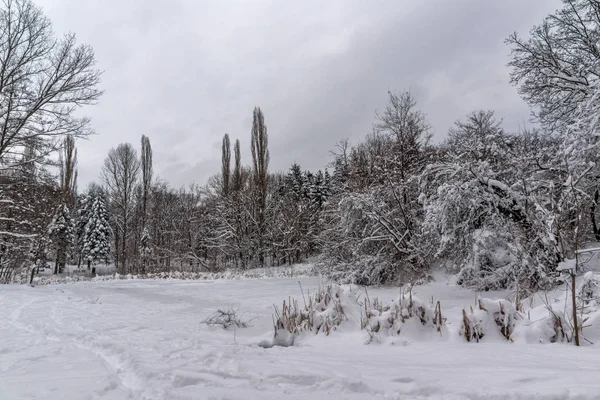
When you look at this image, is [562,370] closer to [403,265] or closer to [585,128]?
[585,128]

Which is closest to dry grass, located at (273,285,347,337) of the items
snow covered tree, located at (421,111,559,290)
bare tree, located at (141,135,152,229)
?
snow covered tree, located at (421,111,559,290)

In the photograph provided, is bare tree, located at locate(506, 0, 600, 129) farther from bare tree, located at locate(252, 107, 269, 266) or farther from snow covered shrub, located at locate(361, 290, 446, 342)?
bare tree, located at locate(252, 107, 269, 266)

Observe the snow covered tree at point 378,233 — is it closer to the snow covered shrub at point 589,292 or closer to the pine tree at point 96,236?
the snow covered shrub at point 589,292

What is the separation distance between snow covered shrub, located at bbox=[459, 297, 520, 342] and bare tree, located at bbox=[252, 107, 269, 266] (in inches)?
792

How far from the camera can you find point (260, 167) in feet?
78.5

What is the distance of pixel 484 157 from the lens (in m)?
9.09

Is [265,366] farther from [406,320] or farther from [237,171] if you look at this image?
[237,171]

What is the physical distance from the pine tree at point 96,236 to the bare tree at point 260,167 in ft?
72.3

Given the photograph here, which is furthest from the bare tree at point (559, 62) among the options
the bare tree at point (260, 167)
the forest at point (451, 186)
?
the bare tree at point (260, 167)

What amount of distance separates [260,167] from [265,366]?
21.5 meters

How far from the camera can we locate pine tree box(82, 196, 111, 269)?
115 feet

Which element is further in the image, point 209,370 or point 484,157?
point 484,157

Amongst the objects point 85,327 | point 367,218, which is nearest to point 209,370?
point 85,327

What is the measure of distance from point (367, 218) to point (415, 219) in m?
1.51
